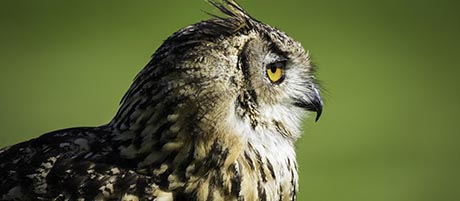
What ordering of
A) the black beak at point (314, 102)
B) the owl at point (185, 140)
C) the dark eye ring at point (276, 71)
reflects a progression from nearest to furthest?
the owl at point (185, 140), the dark eye ring at point (276, 71), the black beak at point (314, 102)

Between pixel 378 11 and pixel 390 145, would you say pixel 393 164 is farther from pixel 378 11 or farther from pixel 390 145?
pixel 378 11

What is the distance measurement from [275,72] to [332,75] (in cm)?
760

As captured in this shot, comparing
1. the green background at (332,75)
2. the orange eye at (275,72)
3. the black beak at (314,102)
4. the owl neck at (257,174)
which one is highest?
the orange eye at (275,72)

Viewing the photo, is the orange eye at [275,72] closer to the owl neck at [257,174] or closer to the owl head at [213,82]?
the owl head at [213,82]

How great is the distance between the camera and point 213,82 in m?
3.67

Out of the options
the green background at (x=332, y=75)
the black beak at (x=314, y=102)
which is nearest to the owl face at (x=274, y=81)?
the black beak at (x=314, y=102)

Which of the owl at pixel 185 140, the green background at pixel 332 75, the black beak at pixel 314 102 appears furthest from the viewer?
the green background at pixel 332 75

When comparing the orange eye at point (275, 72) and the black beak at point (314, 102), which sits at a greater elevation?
the orange eye at point (275, 72)

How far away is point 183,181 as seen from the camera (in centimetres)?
371

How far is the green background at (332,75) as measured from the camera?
9633 mm

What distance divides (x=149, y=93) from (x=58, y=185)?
474 millimetres

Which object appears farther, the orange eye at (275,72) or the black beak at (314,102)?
the black beak at (314,102)

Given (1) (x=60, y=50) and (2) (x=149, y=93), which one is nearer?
(2) (x=149, y=93)

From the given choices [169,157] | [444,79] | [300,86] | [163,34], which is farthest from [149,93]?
[444,79]
